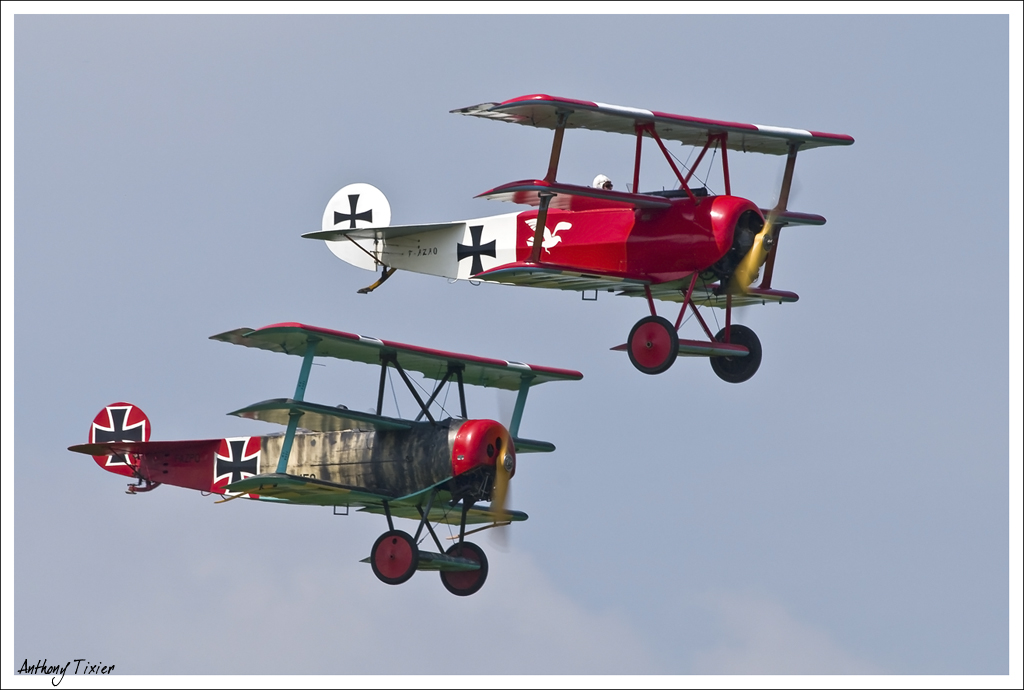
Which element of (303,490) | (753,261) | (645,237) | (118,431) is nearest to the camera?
(753,261)

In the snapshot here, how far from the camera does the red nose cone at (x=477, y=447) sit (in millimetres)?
31766

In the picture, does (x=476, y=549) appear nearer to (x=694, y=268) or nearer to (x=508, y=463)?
(x=508, y=463)

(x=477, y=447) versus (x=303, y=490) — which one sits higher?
(x=477, y=447)

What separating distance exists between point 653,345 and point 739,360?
1.95 m

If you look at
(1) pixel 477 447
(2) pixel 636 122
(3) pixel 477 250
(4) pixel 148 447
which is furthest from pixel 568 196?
(4) pixel 148 447

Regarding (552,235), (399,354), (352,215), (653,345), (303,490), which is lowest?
(303,490)

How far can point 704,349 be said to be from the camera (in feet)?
100

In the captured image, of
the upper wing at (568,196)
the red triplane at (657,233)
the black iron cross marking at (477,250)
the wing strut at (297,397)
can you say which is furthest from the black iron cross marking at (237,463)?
the upper wing at (568,196)

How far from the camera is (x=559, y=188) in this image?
29172 mm

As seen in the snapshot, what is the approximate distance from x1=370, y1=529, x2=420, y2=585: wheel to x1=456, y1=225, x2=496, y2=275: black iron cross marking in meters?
4.06

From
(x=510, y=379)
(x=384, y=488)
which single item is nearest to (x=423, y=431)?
(x=384, y=488)

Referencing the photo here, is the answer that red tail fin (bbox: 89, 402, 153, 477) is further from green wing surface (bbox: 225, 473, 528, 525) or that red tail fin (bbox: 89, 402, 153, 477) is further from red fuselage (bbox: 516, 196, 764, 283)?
red fuselage (bbox: 516, 196, 764, 283)

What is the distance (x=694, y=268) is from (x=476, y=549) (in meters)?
5.65

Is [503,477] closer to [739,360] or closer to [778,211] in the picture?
[739,360]
